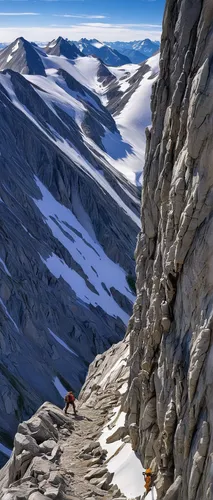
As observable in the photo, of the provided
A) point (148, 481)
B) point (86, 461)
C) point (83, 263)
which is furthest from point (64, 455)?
point (83, 263)

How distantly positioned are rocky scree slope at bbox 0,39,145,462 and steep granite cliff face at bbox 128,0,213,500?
101ft

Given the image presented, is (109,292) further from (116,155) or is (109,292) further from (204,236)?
(116,155)

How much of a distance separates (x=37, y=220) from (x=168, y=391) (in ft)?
234

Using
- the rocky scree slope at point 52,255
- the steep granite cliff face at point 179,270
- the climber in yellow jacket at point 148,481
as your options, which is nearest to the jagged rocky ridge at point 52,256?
the rocky scree slope at point 52,255

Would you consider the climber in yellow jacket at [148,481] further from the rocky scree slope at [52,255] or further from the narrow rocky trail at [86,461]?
the rocky scree slope at [52,255]

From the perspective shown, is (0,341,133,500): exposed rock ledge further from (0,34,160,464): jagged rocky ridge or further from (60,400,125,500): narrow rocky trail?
(0,34,160,464): jagged rocky ridge

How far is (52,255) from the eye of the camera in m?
85.1

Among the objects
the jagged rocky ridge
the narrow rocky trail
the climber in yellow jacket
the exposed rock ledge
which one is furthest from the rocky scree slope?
the climber in yellow jacket

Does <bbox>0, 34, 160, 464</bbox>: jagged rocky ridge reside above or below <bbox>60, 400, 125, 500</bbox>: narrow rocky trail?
above

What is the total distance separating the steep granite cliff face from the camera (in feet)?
52.4

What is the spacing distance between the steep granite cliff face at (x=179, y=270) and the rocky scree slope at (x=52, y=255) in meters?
30.8

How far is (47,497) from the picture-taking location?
66.3 feet

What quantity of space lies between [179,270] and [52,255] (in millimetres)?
67074

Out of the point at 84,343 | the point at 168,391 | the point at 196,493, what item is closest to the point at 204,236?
the point at 168,391
